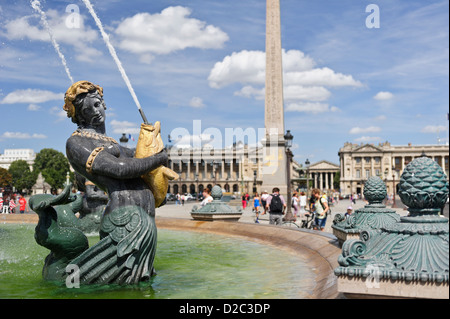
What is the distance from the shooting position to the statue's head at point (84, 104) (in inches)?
183

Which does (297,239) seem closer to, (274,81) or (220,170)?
(274,81)

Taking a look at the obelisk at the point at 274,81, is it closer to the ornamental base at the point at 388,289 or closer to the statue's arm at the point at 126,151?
the statue's arm at the point at 126,151

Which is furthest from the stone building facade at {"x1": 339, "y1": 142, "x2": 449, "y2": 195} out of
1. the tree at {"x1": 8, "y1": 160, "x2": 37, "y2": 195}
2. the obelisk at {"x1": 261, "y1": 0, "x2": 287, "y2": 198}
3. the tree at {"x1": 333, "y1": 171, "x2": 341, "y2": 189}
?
the obelisk at {"x1": 261, "y1": 0, "x2": 287, "y2": 198}

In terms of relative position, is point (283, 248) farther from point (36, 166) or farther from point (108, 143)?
point (36, 166)

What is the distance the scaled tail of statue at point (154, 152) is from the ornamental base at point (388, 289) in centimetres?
224

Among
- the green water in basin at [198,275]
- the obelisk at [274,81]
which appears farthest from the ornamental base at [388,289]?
the obelisk at [274,81]

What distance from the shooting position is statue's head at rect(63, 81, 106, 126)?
4.65 metres

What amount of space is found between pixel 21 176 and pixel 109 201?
92.1m

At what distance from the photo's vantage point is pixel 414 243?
2.78m

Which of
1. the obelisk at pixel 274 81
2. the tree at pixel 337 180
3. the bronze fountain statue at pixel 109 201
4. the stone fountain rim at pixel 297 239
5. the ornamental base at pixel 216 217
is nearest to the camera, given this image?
the stone fountain rim at pixel 297 239

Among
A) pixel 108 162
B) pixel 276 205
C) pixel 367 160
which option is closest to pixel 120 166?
pixel 108 162

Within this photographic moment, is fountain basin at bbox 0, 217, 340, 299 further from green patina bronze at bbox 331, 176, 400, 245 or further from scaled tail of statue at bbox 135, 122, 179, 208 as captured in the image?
scaled tail of statue at bbox 135, 122, 179, 208
